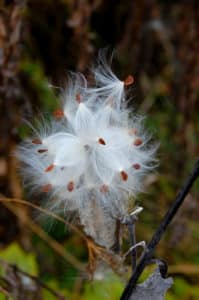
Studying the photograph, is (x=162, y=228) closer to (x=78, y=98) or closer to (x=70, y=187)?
(x=70, y=187)

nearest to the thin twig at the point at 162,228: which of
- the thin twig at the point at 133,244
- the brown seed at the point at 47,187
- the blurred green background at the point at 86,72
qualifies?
the thin twig at the point at 133,244

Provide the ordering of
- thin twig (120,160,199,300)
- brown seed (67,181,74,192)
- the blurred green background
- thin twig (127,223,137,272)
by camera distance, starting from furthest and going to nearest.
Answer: the blurred green background
brown seed (67,181,74,192)
thin twig (127,223,137,272)
thin twig (120,160,199,300)

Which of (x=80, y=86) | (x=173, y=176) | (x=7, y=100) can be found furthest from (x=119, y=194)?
(x=173, y=176)

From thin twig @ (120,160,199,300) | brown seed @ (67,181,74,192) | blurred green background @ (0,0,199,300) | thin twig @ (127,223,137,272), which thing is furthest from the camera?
blurred green background @ (0,0,199,300)

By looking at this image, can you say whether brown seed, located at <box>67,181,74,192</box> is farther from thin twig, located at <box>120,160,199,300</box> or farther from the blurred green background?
the blurred green background

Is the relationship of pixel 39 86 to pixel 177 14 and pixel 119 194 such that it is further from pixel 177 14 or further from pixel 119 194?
pixel 119 194

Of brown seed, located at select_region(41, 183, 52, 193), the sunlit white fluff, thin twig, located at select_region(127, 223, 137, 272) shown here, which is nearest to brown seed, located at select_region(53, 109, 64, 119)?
the sunlit white fluff
